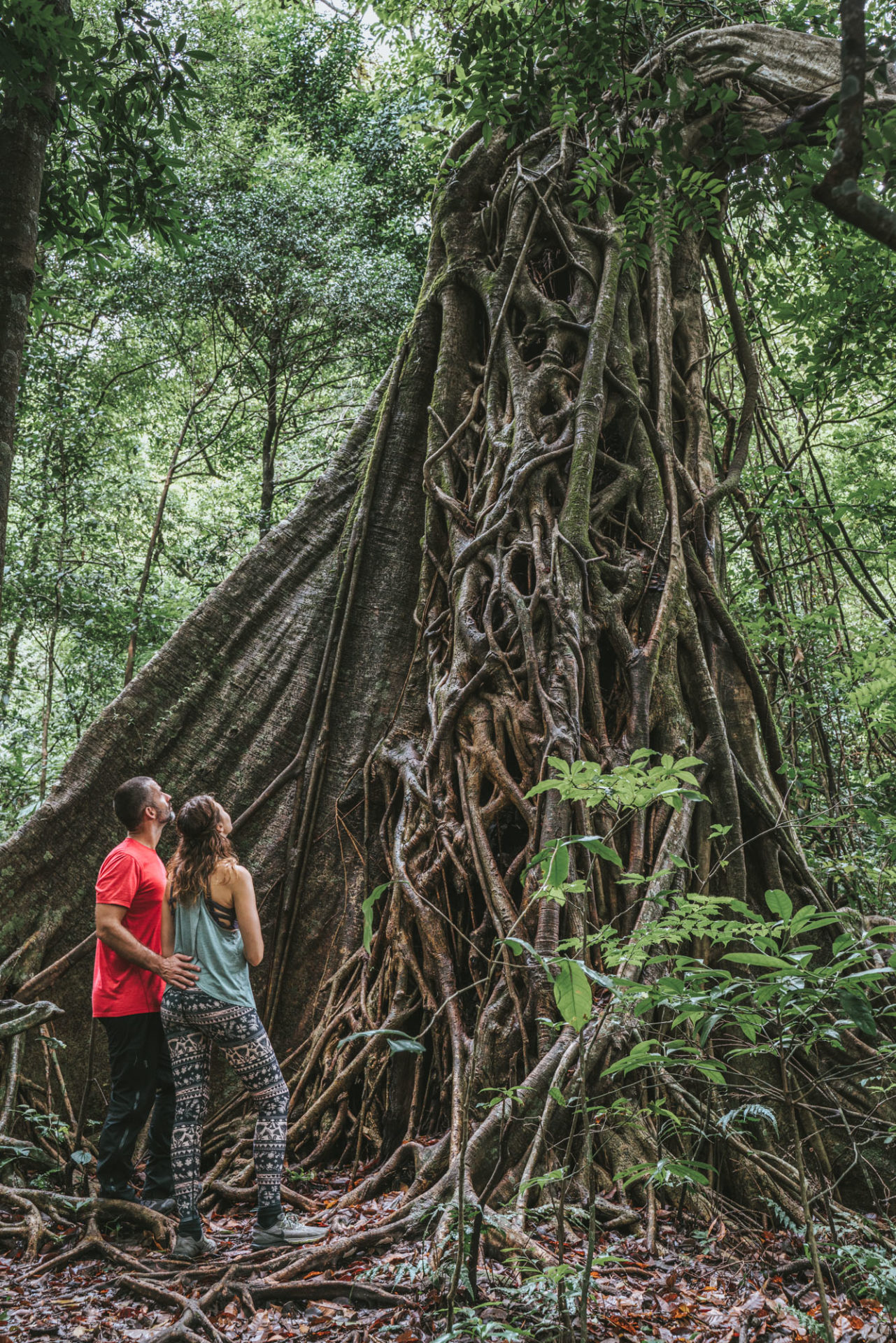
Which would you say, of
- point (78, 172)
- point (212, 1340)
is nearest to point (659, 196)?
point (78, 172)

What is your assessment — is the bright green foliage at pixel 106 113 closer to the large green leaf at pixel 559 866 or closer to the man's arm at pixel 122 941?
the large green leaf at pixel 559 866

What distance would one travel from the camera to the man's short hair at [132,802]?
330 centimetres

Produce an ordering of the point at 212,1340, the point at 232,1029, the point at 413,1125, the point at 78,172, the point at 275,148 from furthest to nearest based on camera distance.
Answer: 1. the point at 275,148
2. the point at 78,172
3. the point at 413,1125
4. the point at 232,1029
5. the point at 212,1340

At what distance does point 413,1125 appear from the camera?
126 inches

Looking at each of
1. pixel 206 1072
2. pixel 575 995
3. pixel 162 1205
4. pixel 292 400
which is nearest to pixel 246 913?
pixel 206 1072

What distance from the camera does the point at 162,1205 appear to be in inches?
116

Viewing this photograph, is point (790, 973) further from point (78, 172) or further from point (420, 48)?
point (420, 48)

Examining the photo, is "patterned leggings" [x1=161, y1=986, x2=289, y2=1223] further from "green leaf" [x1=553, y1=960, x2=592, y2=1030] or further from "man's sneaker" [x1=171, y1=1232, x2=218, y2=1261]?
"green leaf" [x1=553, y1=960, x2=592, y2=1030]

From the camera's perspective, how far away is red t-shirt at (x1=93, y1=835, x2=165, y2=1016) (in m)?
3.12

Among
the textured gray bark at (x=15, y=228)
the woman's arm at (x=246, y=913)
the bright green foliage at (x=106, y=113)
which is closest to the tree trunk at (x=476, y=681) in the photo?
the woman's arm at (x=246, y=913)

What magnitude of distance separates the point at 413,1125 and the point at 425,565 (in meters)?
2.55

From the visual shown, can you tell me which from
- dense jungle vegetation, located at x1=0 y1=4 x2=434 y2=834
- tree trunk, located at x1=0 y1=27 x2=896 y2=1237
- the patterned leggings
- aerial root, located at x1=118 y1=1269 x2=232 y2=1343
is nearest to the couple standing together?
the patterned leggings

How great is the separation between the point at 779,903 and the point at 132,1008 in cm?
241

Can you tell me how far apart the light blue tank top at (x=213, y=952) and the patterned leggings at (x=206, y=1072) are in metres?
0.03
